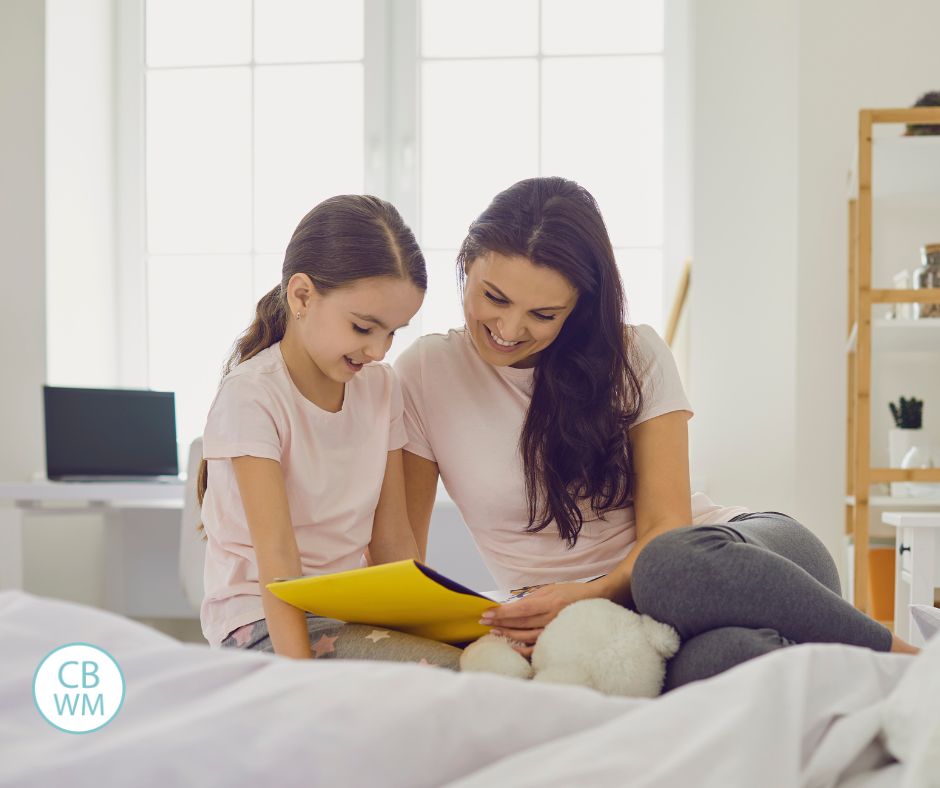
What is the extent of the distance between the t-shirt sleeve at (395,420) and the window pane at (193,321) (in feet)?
6.55

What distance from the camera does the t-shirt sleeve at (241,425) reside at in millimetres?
1160

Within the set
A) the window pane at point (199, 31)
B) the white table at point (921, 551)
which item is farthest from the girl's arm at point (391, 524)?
the window pane at point (199, 31)

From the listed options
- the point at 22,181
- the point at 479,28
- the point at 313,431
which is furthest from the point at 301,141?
the point at 313,431

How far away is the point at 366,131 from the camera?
3.20 metres

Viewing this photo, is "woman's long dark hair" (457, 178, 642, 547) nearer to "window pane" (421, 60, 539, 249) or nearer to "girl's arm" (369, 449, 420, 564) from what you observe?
"girl's arm" (369, 449, 420, 564)

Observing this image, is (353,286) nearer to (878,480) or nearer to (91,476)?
(878,480)

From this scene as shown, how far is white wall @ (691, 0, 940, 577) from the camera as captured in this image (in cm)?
257

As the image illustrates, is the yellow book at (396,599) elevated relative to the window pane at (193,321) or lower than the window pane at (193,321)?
lower

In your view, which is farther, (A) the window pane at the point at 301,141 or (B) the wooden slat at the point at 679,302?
(A) the window pane at the point at 301,141

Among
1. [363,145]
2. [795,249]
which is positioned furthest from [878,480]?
[363,145]

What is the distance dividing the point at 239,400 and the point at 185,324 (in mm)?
2247

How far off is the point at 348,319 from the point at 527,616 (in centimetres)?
43

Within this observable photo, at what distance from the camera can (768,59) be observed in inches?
109

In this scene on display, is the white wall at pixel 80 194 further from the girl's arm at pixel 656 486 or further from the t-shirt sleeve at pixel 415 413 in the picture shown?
the girl's arm at pixel 656 486
